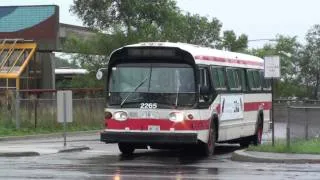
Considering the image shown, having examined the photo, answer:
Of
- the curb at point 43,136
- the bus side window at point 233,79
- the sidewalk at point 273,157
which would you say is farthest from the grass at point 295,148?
the curb at point 43,136

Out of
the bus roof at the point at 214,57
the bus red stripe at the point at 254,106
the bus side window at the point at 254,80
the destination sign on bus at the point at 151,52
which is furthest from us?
the bus side window at the point at 254,80

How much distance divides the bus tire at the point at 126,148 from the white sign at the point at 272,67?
4.30 metres

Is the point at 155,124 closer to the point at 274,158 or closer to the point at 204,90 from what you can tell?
the point at 204,90

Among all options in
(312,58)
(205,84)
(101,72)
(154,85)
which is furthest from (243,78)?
(312,58)

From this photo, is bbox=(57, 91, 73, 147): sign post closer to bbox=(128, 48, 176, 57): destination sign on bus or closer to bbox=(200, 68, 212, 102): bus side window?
bbox=(128, 48, 176, 57): destination sign on bus

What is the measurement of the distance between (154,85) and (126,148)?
2808 mm

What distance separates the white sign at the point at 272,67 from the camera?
21.0 metres

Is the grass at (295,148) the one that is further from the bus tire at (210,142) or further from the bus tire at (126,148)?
the bus tire at (126,148)

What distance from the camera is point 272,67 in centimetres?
2111

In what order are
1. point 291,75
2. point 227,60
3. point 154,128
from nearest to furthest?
1. point 154,128
2. point 227,60
3. point 291,75

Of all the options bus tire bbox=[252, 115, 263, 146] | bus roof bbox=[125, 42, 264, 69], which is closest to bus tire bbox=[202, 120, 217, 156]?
bus roof bbox=[125, 42, 264, 69]

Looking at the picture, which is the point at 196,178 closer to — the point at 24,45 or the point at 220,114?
the point at 220,114

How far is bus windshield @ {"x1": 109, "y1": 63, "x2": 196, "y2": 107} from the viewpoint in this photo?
19.0 metres

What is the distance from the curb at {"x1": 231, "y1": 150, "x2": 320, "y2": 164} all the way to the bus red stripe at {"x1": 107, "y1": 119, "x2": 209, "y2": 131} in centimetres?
131
